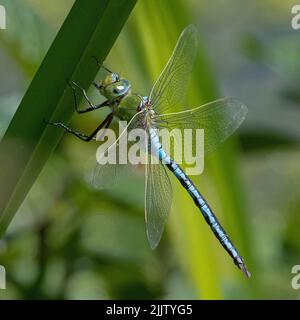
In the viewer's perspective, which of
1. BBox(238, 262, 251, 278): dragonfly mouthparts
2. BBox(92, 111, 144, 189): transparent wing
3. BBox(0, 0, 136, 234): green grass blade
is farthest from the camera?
BBox(238, 262, 251, 278): dragonfly mouthparts

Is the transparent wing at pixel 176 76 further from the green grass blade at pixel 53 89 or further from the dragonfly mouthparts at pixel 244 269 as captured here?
the green grass blade at pixel 53 89

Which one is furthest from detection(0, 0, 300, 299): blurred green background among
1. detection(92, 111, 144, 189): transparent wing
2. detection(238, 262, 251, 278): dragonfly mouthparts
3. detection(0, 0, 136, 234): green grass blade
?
detection(0, 0, 136, 234): green grass blade

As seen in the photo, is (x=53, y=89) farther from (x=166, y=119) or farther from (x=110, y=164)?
(x=166, y=119)

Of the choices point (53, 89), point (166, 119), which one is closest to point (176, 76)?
point (166, 119)

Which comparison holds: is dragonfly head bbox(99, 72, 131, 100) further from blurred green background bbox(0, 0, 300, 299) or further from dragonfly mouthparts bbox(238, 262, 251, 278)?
dragonfly mouthparts bbox(238, 262, 251, 278)

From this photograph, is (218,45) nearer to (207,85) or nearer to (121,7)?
(207,85)

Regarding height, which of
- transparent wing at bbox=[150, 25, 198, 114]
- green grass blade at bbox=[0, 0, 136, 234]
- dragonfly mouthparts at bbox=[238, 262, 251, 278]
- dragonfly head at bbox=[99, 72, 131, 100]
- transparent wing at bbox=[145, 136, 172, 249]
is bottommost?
green grass blade at bbox=[0, 0, 136, 234]

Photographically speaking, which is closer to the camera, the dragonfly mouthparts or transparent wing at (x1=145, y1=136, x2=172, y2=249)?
transparent wing at (x1=145, y1=136, x2=172, y2=249)

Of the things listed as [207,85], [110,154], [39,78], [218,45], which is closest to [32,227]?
[110,154]
